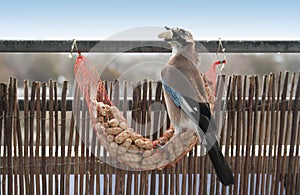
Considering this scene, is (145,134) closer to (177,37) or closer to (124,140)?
(124,140)

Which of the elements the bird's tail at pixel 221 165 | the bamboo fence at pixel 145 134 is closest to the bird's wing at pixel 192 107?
the bird's tail at pixel 221 165

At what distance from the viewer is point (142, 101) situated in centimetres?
197

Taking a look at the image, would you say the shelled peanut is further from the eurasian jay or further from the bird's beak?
the bird's beak

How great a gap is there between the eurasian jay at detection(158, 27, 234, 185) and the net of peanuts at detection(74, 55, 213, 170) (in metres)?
0.06

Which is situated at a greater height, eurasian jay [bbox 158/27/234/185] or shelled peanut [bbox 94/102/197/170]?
eurasian jay [bbox 158/27/234/185]

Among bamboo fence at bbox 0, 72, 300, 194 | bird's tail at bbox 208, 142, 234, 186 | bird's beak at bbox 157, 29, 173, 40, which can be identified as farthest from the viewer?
bamboo fence at bbox 0, 72, 300, 194

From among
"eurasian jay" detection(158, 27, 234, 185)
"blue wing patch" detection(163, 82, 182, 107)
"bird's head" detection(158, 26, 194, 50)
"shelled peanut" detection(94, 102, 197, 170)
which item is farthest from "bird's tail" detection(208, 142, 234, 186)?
"bird's head" detection(158, 26, 194, 50)

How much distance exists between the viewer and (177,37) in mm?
1546

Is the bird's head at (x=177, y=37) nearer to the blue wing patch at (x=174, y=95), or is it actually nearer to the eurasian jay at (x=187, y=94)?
the eurasian jay at (x=187, y=94)

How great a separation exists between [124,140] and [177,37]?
46cm

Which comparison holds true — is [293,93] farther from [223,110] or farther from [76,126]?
[76,126]

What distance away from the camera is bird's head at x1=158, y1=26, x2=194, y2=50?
1517 mm

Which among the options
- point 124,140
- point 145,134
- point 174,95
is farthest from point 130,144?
point 145,134

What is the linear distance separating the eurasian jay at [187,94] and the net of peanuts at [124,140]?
0.21ft
